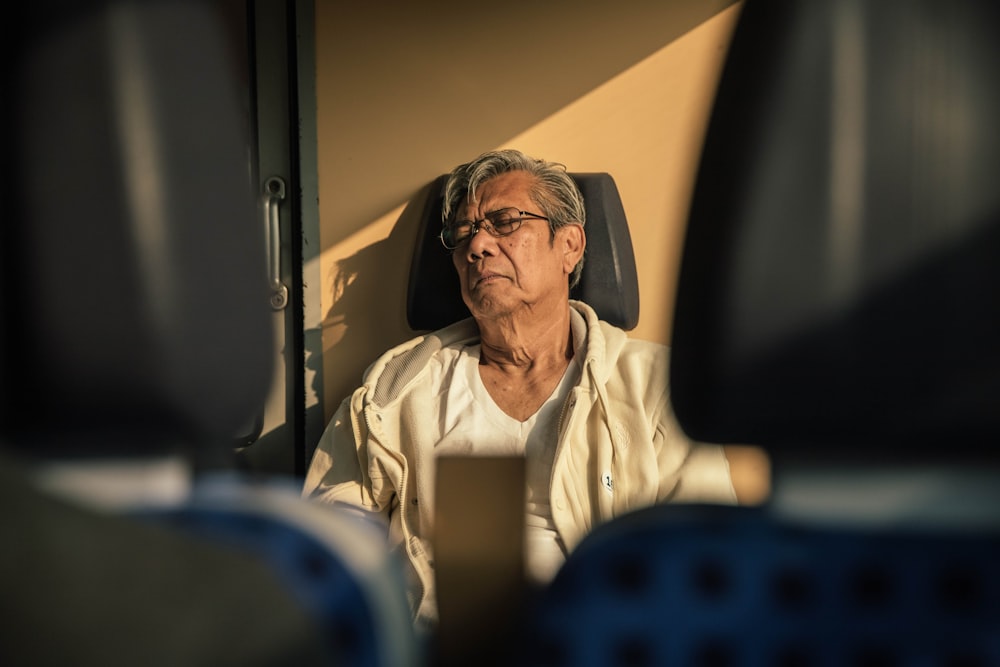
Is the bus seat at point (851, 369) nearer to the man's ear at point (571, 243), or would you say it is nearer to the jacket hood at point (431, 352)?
the jacket hood at point (431, 352)

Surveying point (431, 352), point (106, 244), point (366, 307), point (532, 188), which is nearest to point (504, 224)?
point (532, 188)

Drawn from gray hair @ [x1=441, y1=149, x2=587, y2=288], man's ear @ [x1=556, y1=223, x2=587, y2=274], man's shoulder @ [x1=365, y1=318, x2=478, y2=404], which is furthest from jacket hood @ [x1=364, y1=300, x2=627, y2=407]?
gray hair @ [x1=441, y1=149, x2=587, y2=288]

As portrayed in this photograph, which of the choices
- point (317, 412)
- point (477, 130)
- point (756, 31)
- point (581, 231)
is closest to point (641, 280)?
point (581, 231)

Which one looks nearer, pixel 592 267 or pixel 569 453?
pixel 569 453

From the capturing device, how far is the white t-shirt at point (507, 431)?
73.9 inches

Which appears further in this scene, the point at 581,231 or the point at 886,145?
the point at 581,231

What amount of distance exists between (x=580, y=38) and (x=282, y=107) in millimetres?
825

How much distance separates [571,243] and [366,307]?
604mm

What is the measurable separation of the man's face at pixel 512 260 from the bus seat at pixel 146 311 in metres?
1.55

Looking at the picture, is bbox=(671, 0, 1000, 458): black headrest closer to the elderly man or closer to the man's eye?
the elderly man

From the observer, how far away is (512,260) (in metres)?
2.10

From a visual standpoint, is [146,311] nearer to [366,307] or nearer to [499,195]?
[499,195]

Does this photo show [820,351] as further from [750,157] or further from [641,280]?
[641,280]

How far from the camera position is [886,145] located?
18.3 inches
